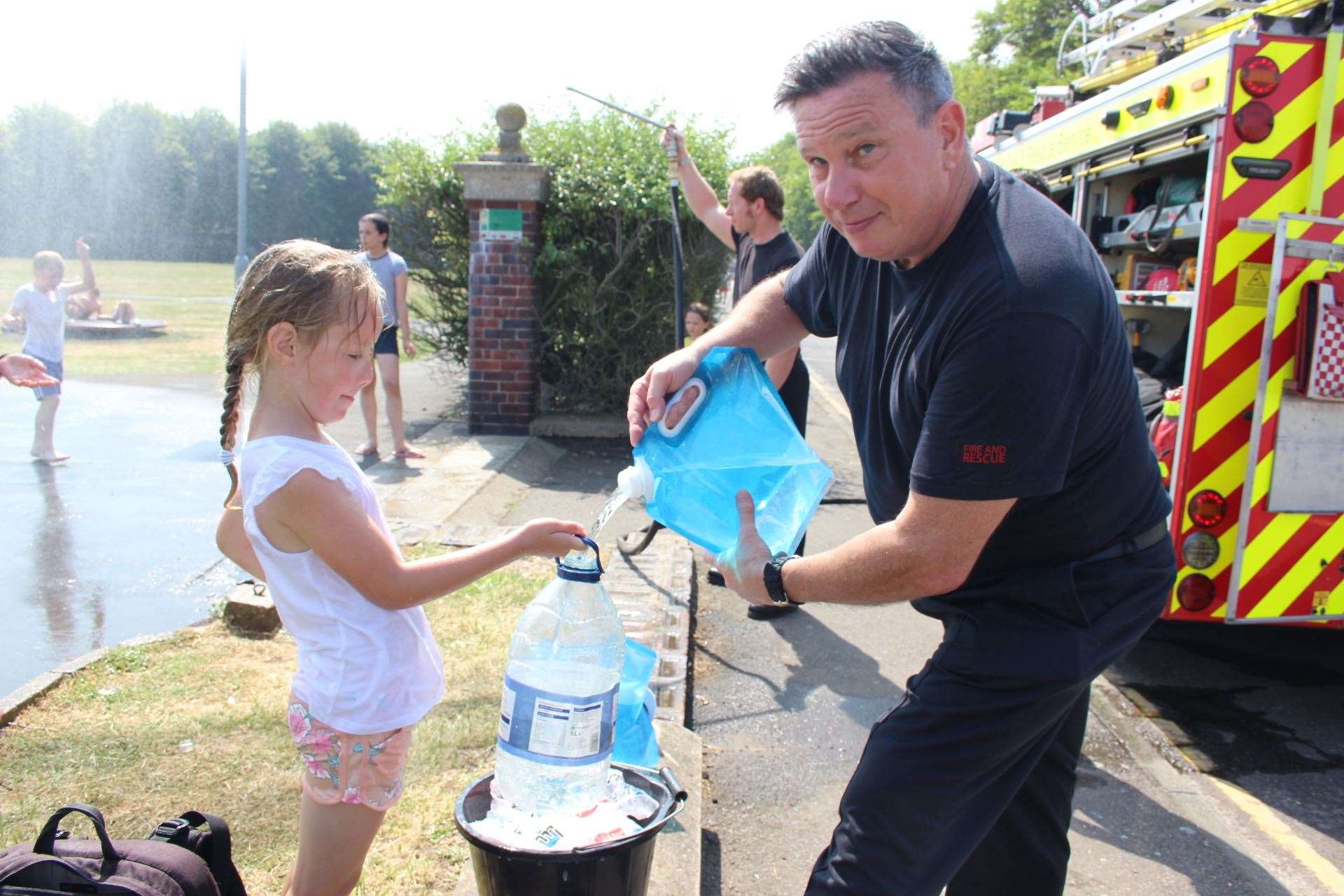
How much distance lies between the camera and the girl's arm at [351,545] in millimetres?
1971

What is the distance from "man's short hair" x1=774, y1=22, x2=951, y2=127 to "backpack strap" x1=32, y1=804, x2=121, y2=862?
1.84m

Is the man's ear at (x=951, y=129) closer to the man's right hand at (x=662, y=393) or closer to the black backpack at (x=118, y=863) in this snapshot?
the man's right hand at (x=662, y=393)

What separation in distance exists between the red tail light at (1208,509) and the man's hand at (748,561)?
9.51 feet

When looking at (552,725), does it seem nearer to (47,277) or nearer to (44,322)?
(44,322)

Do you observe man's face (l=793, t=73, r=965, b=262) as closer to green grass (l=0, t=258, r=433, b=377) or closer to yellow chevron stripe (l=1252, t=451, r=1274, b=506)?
green grass (l=0, t=258, r=433, b=377)

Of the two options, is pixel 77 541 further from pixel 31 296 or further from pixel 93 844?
pixel 93 844

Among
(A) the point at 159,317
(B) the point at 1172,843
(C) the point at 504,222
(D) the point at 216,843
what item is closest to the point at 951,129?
(D) the point at 216,843

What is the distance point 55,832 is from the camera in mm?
1838

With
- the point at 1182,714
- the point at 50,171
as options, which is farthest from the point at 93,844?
the point at 50,171

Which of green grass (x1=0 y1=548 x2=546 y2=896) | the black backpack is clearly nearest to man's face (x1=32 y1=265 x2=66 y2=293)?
green grass (x1=0 y1=548 x2=546 y2=896)

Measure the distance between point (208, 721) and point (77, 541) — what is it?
314cm

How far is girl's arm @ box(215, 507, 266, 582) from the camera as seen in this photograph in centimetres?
232

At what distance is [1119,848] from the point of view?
11.2 feet

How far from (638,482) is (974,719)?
2.87ft
